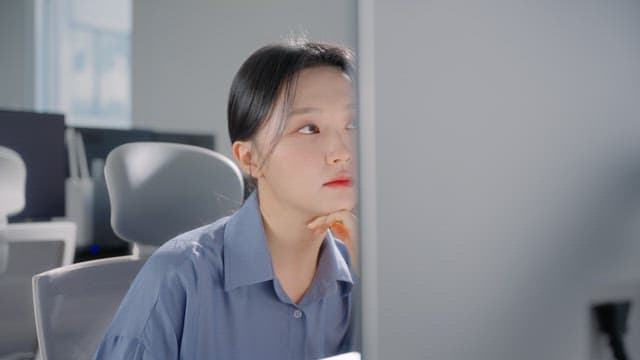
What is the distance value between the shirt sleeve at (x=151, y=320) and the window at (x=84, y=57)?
1.30 metres

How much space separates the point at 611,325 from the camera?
0.54ft

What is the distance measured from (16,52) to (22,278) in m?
1.12

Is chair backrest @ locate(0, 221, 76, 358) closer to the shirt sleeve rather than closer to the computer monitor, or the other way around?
the computer monitor

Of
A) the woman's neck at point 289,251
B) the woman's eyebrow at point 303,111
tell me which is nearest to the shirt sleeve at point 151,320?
the woman's neck at point 289,251

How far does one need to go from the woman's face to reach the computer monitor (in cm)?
87

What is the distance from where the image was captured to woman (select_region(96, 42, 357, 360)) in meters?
0.68

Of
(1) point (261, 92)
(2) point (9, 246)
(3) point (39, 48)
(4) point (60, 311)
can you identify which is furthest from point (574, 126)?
(3) point (39, 48)

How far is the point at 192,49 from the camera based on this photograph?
96.1 inches

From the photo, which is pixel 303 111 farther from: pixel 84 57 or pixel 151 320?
pixel 84 57

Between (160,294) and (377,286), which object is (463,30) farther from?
(160,294)

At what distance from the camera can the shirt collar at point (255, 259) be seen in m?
0.74

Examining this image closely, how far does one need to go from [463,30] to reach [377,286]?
0.07 metres

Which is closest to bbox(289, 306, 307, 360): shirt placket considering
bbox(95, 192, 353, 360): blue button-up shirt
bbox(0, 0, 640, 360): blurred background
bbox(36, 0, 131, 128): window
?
bbox(95, 192, 353, 360): blue button-up shirt

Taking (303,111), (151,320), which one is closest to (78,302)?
(151,320)
